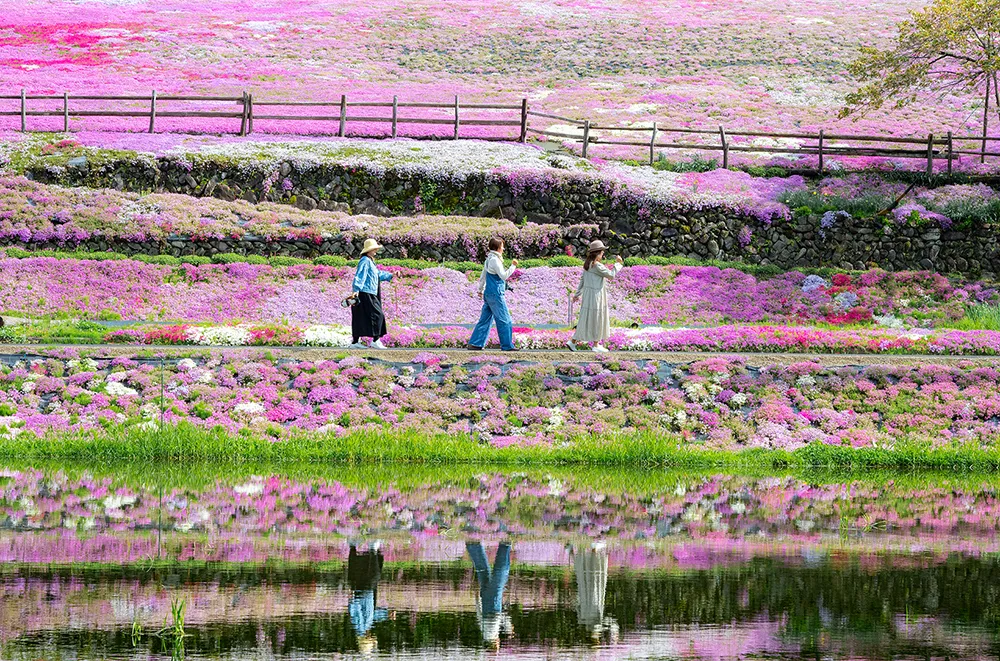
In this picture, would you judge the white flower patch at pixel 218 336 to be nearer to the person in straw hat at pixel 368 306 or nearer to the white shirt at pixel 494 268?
the person in straw hat at pixel 368 306

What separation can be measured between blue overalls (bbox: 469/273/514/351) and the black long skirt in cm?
159

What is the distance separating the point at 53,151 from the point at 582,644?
36707 mm

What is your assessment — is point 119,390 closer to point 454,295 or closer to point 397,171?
point 454,295

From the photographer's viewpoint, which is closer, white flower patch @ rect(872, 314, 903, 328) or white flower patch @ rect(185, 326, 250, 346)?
white flower patch @ rect(185, 326, 250, 346)

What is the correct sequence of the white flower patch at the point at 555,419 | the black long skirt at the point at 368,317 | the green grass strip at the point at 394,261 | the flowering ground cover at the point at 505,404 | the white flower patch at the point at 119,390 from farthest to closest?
1. the green grass strip at the point at 394,261
2. the black long skirt at the point at 368,317
3. the white flower patch at the point at 119,390
4. the white flower patch at the point at 555,419
5. the flowering ground cover at the point at 505,404

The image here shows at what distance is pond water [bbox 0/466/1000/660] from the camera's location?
8.52 m

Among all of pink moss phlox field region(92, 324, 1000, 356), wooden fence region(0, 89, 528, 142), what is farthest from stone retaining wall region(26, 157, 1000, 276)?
pink moss phlox field region(92, 324, 1000, 356)

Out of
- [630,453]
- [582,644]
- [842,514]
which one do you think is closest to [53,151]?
[630,453]

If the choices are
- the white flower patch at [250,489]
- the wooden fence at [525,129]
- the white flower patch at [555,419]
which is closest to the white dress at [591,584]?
the white flower patch at [250,489]

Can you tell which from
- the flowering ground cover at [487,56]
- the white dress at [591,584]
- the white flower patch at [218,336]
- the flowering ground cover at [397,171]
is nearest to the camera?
the white dress at [591,584]

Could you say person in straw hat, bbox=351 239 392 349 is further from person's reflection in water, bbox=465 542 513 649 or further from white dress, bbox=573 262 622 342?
person's reflection in water, bbox=465 542 513 649

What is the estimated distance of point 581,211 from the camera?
133 feet

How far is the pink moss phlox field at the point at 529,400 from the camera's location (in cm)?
1950

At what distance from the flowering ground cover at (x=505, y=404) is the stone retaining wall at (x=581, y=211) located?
16.8 m
